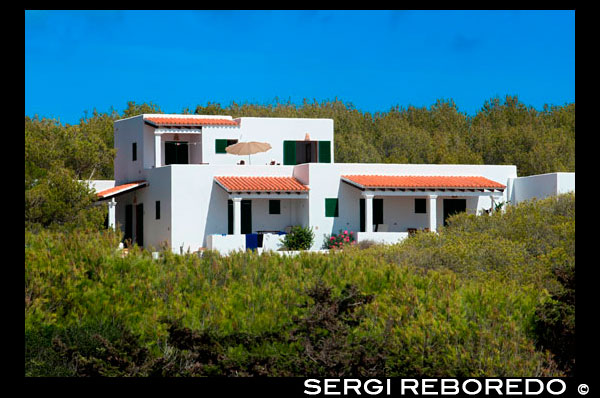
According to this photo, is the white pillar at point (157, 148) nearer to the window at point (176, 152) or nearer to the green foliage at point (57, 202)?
the window at point (176, 152)

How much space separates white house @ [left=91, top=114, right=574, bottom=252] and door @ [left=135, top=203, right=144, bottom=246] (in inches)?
2.9

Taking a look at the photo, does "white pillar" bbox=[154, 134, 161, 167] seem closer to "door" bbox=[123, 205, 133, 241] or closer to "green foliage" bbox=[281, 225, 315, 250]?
"door" bbox=[123, 205, 133, 241]

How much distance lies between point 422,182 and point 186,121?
9.39m

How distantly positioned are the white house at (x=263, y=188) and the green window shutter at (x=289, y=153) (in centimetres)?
5

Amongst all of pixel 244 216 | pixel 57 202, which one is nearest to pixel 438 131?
pixel 244 216

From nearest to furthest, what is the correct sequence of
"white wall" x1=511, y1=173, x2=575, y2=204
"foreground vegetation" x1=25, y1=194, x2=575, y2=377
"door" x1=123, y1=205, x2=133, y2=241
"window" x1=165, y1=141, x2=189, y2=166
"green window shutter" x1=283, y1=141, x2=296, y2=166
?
"foreground vegetation" x1=25, y1=194, x2=575, y2=377 < "white wall" x1=511, y1=173, x2=575, y2=204 < "door" x1=123, y1=205, x2=133, y2=241 < "window" x1=165, y1=141, x2=189, y2=166 < "green window shutter" x1=283, y1=141, x2=296, y2=166

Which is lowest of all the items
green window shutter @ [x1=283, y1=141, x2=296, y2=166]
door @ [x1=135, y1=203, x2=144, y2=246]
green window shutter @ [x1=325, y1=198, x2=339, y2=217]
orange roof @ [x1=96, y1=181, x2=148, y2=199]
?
door @ [x1=135, y1=203, x2=144, y2=246]

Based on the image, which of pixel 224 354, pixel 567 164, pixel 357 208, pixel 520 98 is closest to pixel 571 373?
pixel 224 354

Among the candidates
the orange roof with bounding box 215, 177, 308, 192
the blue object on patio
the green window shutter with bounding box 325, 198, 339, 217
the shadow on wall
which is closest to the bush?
the green window shutter with bounding box 325, 198, 339, 217

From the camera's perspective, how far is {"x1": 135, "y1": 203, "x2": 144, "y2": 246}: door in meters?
34.3

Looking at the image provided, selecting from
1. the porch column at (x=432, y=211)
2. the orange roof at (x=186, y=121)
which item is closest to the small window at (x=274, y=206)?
the orange roof at (x=186, y=121)

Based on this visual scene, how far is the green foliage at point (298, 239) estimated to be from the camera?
31797 mm
